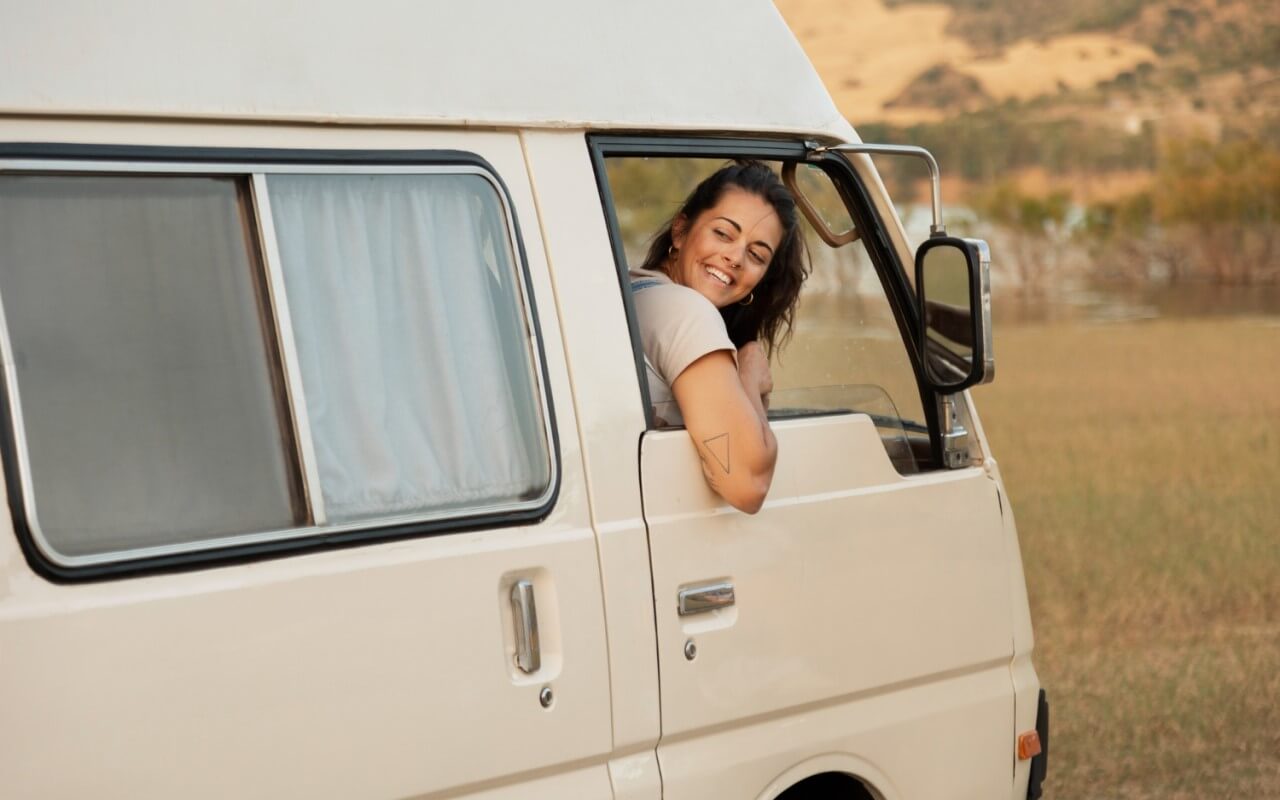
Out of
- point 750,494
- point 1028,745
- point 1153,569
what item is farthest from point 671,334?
point 1153,569

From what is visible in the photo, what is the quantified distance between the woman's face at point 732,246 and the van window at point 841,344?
0.13 metres

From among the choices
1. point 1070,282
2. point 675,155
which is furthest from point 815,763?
point 1070,282

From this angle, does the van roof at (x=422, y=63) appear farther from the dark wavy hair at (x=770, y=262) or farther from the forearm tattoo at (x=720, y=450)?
the forearm tattoo at (x=720, y=450)

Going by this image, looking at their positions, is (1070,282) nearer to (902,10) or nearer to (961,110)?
(961,110)

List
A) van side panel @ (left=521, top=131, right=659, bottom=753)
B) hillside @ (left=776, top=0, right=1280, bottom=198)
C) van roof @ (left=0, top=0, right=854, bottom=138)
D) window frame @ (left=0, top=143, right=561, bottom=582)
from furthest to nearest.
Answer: hillside @ (left=776, top=0, right=1280, bottom=198)
van side panel @ (left=521, top=131, right=659, bottom=753)
van roof @ (left=0, top=0, right=854, bottom=138)
window frame @ (left=0, top=143, right=561, bottom=582)

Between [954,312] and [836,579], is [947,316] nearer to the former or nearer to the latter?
[954,312]

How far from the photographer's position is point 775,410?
3.67m

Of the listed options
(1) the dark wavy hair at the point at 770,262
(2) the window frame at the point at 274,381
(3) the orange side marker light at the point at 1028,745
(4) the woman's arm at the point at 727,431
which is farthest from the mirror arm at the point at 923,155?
(3) the orange side marker light at the point at 1028,745

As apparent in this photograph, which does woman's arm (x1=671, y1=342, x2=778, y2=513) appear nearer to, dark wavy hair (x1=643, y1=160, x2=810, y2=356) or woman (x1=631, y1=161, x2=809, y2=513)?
woman (x1=631, y1=161, x2=809, y2=513)

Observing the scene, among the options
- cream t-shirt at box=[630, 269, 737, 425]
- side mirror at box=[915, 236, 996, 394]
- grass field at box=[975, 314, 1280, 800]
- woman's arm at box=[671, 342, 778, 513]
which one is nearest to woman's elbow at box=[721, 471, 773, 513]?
woman's arm at box=[671, 342, 778, 513]

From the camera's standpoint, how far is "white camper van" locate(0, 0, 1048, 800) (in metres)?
2.42

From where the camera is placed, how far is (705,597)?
308cm

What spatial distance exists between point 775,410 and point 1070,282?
151 feet

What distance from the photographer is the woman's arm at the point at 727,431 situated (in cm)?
305
